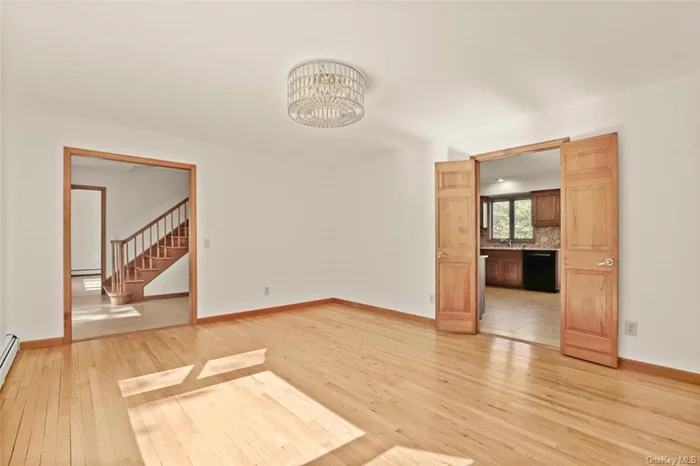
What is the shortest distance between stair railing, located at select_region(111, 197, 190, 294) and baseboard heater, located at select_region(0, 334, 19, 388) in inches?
131

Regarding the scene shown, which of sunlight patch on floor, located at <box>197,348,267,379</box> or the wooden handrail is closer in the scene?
sunlight patch on floor, located at <box>197,348,267,379</box>

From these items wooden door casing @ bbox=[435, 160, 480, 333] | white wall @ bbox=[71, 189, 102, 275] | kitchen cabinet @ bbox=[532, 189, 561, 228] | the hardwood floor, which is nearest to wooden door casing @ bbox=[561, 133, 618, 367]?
the hardwood floor

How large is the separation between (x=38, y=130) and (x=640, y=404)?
5967 millimetres

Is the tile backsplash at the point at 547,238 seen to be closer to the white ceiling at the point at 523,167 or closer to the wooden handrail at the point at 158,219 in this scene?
the white ceiling at the point at 523,167

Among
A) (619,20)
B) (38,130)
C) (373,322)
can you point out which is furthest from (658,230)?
(38,130)

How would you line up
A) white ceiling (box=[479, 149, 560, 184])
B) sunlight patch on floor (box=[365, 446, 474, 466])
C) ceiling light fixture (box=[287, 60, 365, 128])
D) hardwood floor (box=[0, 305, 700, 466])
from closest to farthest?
sunlight patch on floor (box=[365, 446, 474, 466])
hardwood floor (box=[0, 305, 700, 466])
ceiling light fixture (box=[287, 60, 365, 128])
white ceiling (box=[479, 149, 560, 184])

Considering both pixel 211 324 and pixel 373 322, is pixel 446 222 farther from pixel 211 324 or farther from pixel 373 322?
pixel 211 324

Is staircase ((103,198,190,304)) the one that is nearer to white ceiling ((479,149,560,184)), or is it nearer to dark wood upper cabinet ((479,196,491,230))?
white ceiling ((479,149,560,184))

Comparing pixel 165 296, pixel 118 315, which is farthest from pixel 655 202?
pixel 165 296

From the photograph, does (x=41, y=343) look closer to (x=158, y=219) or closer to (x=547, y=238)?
(x=158, y=219)

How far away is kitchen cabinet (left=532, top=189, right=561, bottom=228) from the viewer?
7719mm

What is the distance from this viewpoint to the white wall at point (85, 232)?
10570 mm

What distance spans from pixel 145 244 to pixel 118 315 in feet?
8.06

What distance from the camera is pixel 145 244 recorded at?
298 inches
